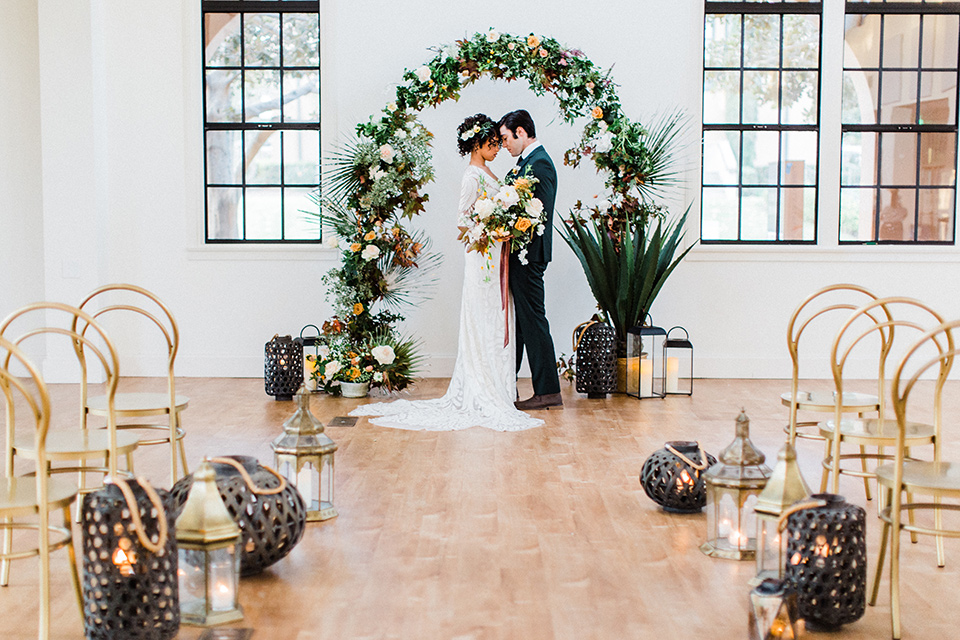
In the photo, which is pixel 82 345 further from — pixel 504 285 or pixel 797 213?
pixel 797 213

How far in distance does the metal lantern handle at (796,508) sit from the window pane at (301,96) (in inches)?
233

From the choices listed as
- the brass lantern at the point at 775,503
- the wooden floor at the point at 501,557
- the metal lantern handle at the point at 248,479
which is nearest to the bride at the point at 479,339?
the wooden floor at the point at 501,557

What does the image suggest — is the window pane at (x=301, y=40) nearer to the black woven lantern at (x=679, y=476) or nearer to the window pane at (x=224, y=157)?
the window pane at (x=224, y=157)

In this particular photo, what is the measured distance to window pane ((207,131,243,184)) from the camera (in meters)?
7.54

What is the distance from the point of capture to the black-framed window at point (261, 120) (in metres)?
7.50

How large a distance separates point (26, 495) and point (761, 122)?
6589 mm

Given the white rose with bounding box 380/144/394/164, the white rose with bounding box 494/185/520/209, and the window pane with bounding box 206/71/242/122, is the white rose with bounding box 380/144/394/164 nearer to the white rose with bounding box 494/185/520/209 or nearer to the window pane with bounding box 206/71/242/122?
the white rose with bounding box 494/185/520/209

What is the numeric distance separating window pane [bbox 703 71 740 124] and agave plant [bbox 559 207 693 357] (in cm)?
154

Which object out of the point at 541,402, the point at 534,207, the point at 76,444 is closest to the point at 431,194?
the point at 534,207

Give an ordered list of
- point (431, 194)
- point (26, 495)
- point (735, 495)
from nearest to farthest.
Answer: point (26, 495)
point (735, 495)
point (431, 194)

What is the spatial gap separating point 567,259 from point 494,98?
139cm

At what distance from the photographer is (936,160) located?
299 inches

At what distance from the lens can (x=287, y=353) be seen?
6.27m

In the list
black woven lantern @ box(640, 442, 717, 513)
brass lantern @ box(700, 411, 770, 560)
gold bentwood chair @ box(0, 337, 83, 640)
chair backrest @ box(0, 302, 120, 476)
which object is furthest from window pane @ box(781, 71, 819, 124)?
gold bentwood chair @ box(0, 337, 83, 640)
